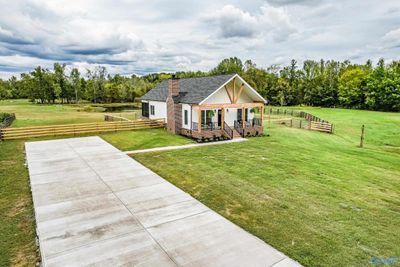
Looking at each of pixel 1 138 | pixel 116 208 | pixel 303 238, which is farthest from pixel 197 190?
pixel 1 138

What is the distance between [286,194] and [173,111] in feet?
47.8

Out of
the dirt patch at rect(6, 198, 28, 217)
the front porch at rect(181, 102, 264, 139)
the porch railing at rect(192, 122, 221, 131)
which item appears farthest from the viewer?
the porch railing at rect(192, 122, 221, 131)

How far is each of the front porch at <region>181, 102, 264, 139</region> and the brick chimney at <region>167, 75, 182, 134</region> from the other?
2.93ft

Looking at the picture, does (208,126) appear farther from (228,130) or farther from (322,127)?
(322,127)

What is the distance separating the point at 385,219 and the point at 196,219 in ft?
17.8

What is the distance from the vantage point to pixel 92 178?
35.9ft

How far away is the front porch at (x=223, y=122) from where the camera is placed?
19875 mm

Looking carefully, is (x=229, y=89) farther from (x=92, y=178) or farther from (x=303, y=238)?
(x=303, y=238)

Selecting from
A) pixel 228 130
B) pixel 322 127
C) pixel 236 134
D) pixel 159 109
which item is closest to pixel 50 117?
pixel 159 109

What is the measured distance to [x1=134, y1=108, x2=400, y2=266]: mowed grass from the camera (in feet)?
21.1

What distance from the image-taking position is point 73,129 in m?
21.4

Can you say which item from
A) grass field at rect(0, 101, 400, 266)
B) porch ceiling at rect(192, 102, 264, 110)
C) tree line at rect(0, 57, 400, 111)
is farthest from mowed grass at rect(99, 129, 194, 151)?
tree line at rect(0, 57, 400, 111)

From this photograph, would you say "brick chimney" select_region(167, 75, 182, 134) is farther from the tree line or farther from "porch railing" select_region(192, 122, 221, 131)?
the tree line

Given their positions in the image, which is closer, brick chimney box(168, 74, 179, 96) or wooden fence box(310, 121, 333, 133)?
brick chimney box(168, 74, 179, 96)
